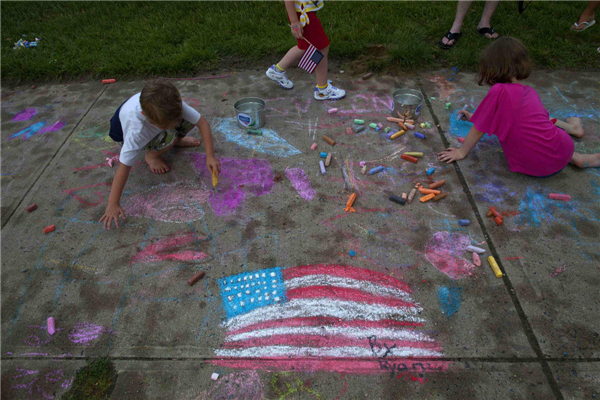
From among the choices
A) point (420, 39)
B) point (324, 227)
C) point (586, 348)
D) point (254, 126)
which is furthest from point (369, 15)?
point (586, 348)

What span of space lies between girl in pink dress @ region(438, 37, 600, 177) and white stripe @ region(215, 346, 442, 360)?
1.89 meters

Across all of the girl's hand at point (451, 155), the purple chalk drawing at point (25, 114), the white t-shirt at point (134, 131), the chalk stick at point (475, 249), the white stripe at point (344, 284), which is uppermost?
the white t-shirt at point (134, 131)

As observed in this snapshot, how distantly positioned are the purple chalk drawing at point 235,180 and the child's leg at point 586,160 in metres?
2.68

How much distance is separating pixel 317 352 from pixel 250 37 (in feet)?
14.9

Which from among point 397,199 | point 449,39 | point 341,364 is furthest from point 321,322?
point 449,39

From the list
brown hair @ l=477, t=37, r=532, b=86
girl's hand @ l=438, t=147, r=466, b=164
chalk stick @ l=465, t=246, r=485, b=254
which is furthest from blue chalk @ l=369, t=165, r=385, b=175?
brown hair @ l=477, t=37, r=532, b=86

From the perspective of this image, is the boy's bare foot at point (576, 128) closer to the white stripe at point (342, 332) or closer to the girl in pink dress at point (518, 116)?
the girl in pink dress at point (518, 116)

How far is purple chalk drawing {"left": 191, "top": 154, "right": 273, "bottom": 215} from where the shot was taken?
297 centimetres

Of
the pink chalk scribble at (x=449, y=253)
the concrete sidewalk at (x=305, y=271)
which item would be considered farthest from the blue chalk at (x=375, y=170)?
the pink chalk scribble at (x=449, y=253)

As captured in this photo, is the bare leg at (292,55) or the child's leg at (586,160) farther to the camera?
the bare leg at (292,55)

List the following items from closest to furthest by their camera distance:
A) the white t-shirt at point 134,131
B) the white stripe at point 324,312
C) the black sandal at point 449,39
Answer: the white stripe at point 324,312 < the white t-shirt at point 134,131 < the black sandal at point 449,39

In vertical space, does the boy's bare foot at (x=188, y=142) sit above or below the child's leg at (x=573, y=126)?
below

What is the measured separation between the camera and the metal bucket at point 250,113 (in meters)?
3.57

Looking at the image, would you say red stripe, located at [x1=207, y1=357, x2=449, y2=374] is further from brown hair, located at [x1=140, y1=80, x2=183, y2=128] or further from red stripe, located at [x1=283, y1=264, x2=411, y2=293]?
brown hair, located at [x1=140, y1=80, x2=183, y2=128]
